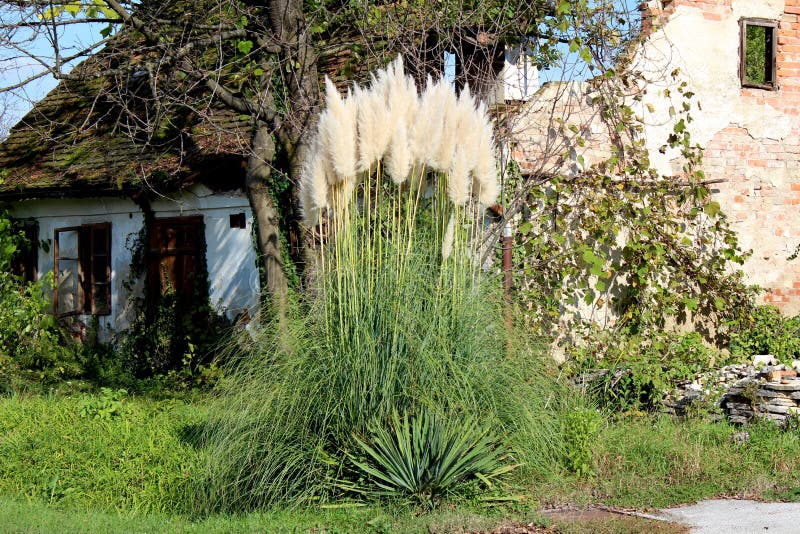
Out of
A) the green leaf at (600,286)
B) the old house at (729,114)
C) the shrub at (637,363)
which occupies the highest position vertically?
the old house at (729,114)

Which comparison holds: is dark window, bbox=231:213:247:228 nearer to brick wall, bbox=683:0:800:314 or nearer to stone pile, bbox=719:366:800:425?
brick wall, bbox=683:0:800:314

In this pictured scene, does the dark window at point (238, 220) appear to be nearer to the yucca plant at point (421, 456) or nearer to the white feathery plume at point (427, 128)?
the white feathery plume at point (427, 128)

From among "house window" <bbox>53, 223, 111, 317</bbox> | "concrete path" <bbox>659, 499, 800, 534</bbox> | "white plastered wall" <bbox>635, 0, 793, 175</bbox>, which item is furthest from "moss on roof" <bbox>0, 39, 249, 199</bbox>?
"concrete path" <bbox>659, 499, 800, 534</bbox>

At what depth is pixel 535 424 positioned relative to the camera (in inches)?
241

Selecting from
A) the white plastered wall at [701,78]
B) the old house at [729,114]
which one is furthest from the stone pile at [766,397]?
the white plastered wall at [701,78]

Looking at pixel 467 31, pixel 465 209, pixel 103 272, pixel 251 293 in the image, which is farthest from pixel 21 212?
pixel 465 209

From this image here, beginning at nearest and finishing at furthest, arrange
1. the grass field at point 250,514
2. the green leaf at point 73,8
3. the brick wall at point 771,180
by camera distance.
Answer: the grass field at point 250,514
the green leaf at point 73,8
the brick wall at point 771,180

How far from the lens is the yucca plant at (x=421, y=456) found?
18.8 feet

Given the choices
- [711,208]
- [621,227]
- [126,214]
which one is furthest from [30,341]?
[711,208]

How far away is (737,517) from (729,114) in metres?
6.54

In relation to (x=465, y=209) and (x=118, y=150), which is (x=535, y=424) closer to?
(x=465, y=209)

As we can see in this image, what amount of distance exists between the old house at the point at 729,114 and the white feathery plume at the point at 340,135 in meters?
4.32

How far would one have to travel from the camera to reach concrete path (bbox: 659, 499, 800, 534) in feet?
17.6

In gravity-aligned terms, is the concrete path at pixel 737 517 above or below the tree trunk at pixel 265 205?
below
